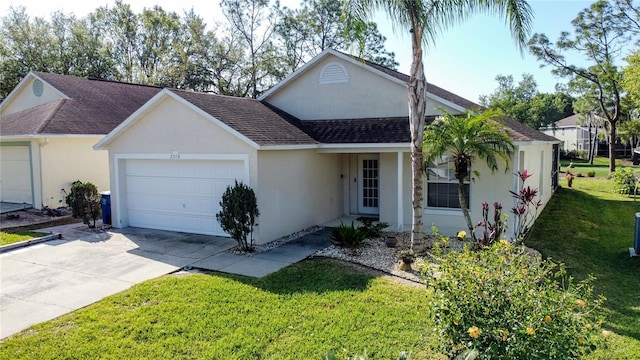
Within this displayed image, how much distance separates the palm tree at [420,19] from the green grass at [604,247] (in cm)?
419

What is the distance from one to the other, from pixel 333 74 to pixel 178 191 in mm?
6715

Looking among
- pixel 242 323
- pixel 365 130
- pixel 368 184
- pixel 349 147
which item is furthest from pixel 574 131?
pixel 242 323

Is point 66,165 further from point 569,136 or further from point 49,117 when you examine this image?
point 569,136

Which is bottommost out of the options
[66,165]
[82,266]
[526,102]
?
[82,266]

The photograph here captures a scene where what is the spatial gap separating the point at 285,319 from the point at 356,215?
9072 mm

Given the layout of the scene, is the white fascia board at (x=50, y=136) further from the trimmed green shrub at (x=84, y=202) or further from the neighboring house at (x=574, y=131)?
the neighboring house at (x=574, y=131)

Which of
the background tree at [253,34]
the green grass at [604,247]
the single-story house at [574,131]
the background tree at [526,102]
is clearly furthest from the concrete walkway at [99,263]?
the single-story house at [574,131]

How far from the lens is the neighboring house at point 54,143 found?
54.9 feet

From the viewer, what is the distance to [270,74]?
3859 cm

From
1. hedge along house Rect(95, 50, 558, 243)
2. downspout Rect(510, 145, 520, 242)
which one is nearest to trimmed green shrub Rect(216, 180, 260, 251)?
hedge along house Rect(95, 50, 558, 243)

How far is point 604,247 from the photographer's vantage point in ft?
37.8

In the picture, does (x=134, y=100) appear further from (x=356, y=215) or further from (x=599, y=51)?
(x=599, y=51)

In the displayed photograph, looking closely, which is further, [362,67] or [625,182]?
[625,182]

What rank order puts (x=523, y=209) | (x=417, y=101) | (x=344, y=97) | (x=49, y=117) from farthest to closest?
(x=49, y=117), (x=344, y=97), (x=417, y=101), (x=523, y=209)
